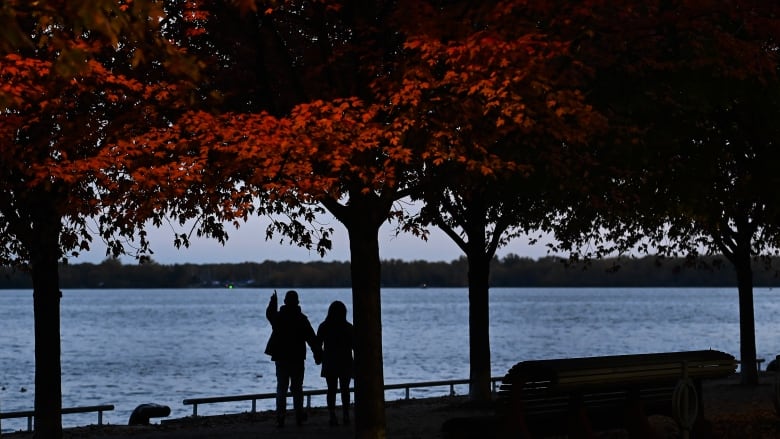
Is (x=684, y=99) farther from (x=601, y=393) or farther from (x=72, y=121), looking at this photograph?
(x=72, y=121)

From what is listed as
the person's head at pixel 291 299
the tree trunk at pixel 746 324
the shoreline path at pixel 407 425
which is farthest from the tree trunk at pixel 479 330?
the tree trunk at pixel 746 324

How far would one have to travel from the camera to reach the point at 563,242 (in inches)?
1112

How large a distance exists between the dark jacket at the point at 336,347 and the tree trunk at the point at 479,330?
4.52 meters

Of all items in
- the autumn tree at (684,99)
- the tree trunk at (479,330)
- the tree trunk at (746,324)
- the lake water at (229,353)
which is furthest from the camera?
the lake water at (229,353)

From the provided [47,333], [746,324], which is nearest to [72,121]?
[47,333]

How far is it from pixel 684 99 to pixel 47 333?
9.32 m

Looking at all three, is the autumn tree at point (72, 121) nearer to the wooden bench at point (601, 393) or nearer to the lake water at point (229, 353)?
the wooden bench at point (601, 393)

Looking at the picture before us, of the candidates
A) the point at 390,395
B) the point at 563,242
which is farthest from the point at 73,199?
the point at 390,395

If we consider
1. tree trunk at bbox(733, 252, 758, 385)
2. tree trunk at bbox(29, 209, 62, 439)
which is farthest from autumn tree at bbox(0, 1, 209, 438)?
tree trunk at bbox(733, 252, 758, 385)

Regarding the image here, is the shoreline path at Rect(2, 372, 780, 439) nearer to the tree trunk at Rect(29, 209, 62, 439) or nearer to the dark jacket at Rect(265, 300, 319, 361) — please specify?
the dark jacket at Rect(265, 300, 319, 361)

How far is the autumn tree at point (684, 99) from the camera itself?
13.2 m

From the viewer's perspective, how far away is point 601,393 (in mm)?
13484

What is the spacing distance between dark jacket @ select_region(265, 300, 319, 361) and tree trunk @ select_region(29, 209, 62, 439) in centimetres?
316

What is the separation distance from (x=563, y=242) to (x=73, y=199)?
1609 cm
